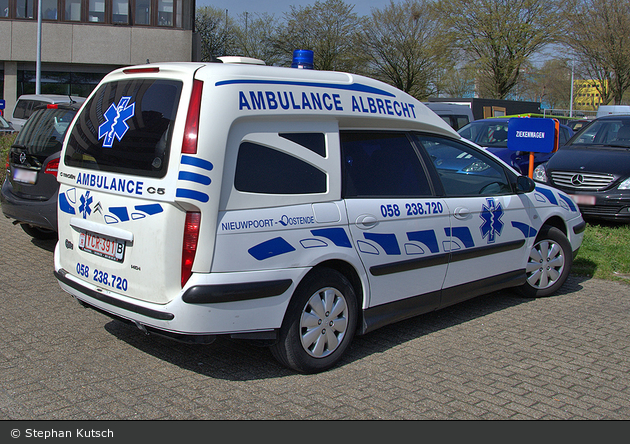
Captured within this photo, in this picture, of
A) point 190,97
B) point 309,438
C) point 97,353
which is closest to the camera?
point 309,438

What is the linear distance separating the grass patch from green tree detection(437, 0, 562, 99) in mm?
29319

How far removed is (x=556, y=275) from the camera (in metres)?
6.11

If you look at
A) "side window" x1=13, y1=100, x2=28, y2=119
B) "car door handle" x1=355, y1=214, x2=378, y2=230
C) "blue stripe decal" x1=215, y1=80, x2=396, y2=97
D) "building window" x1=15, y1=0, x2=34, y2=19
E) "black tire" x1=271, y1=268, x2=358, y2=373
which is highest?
"building window" x1=15, y1=0, x2=34, y2=19

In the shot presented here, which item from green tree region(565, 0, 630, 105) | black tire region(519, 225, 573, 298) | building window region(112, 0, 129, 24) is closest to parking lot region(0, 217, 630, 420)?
black tire region(519, 225, 573, 298)

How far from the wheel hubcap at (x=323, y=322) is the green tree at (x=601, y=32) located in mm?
36299

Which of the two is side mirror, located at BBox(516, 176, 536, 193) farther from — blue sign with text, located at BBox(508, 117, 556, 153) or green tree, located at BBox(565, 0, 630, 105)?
green tree, located at BBox(565, 0, 630, 105)

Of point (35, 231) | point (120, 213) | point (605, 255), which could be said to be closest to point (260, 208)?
point (120, 213)

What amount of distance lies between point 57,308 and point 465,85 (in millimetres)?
44548

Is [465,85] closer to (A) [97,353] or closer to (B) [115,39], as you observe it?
(B) [115,39]

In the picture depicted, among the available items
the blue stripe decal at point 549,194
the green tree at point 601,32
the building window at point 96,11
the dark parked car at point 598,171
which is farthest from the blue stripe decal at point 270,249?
the green tree at point 601,32

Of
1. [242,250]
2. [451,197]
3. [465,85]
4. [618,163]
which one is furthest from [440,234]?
[465,85]

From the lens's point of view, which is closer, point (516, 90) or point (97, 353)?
point (97, 353)

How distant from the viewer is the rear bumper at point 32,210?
6461 mm

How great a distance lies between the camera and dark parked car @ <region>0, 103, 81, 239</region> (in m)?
6.54
